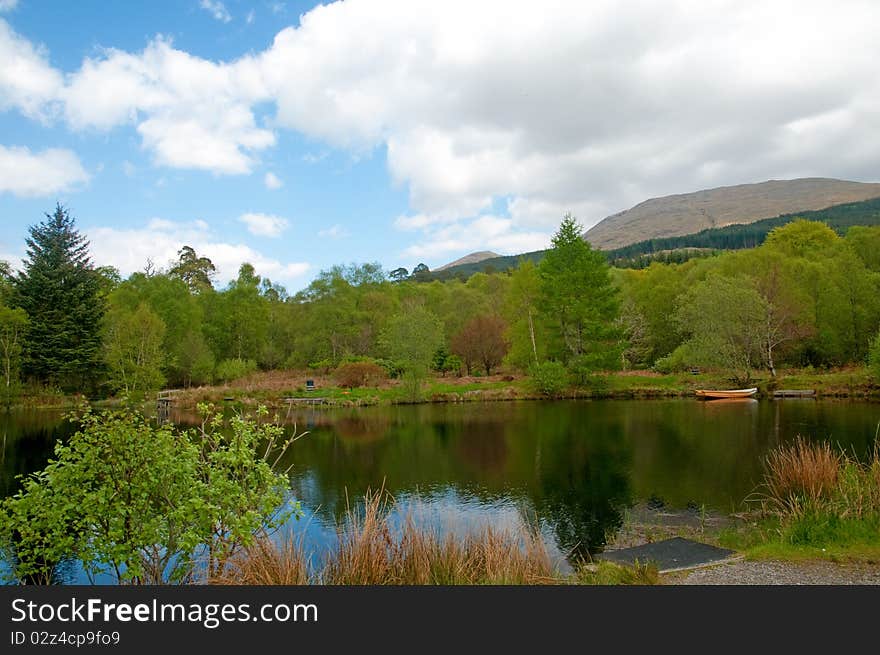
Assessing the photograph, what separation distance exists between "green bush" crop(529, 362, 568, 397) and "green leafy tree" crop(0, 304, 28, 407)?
37610 millimetres

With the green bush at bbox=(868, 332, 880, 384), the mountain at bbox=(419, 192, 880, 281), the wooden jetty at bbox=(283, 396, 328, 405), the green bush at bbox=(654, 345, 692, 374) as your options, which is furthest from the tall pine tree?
the mountain at bbox=(419, 192, 880, 281)

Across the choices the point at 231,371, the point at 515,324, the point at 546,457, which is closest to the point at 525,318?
the point at 515,324

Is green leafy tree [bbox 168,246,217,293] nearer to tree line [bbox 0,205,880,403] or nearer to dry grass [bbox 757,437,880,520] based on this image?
tree line [bbox 0,205,880,403]

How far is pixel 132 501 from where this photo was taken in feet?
23.2

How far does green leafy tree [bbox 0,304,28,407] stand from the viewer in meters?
42.4

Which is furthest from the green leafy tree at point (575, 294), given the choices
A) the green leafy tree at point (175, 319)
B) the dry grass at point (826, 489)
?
the dry grass at point (826, 489)

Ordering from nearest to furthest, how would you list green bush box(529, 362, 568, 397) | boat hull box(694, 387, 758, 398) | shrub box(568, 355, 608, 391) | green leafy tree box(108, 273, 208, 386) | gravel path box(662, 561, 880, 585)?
gravel path box(662, 561, 880, 585)
boat hull box(694, 387, 758, 398)
green bush box(529, 362, 568, 397)
shrub box(568, 355, 608, 391)
green leafy tree box(108, 273, 208, 386)

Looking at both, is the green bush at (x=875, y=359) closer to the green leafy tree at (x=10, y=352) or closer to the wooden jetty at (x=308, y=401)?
the wooden jetty at (x=308, y=401)

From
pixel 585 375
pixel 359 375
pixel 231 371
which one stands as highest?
pixel 231 371

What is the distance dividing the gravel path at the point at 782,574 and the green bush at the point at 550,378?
115ft

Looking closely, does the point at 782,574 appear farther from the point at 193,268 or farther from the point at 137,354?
the point at 193,268

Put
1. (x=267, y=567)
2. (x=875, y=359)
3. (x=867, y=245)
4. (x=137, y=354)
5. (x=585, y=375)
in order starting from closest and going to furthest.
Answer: (x=267, y=567), (x=875, y=359), (x=585, y=375), (x=137, y=354), (x=867, y=245)

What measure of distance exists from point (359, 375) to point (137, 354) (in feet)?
57.5
